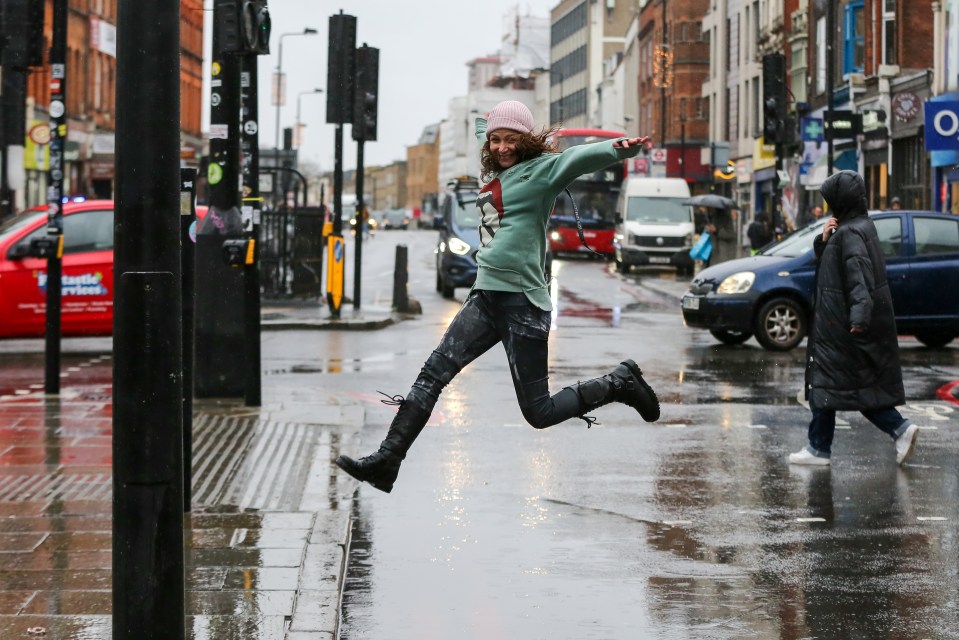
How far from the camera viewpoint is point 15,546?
6.92 metres

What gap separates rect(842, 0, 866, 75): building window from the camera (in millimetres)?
45750

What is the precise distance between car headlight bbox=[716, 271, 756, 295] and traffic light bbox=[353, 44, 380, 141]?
7.27 metres

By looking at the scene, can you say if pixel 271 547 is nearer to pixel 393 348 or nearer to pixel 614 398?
pixel 614 398

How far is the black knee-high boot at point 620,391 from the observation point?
279 inches

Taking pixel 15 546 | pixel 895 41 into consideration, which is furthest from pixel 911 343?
pixel 895 41

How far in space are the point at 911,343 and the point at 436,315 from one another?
784cm

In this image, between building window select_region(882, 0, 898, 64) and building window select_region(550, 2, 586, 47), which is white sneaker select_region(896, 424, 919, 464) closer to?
building window select_region(882, 0, 898, 64)

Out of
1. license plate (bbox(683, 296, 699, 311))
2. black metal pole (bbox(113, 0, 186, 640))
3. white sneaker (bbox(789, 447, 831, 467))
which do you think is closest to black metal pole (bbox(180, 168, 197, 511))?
black metal pole (bbox(113, 0, 186, 640))

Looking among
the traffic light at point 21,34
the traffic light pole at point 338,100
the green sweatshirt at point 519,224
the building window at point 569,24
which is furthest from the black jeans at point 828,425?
the building window at point 569,24

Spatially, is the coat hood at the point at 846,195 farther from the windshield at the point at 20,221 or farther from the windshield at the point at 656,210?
the windshield at the point at 656,210

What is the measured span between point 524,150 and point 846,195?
156 inches

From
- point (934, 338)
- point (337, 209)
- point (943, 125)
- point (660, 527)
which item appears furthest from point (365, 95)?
point (660, 527)

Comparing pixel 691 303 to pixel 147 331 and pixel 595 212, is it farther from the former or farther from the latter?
pixel 595 212

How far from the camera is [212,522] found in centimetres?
752
